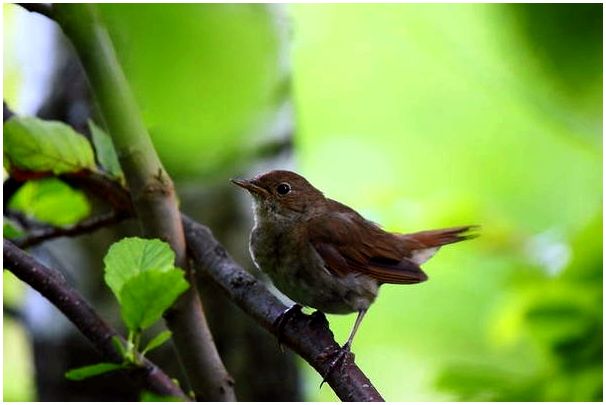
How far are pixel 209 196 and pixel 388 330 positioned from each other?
317 millimetres

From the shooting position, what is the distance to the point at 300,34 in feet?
3.10

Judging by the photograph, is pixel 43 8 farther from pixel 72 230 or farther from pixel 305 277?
pixel 305 277

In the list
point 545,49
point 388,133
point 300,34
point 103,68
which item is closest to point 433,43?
point 300,34

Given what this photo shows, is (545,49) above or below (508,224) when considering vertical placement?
below

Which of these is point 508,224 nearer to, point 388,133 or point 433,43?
point 388,133

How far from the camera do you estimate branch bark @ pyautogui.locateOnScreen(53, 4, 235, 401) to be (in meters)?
0.59

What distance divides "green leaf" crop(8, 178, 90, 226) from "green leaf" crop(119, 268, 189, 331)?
11.5 inches

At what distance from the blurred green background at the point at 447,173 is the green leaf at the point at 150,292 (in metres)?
0.08

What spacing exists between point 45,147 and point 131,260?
227mm

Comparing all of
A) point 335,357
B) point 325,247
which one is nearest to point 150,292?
point 335,357

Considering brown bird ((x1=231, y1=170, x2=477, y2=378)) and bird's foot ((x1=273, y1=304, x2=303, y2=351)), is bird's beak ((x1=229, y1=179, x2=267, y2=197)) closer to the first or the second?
brown bird ((x1=231, y1=170, x2=477, y2=378))

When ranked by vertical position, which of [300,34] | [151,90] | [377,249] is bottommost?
[151,90]

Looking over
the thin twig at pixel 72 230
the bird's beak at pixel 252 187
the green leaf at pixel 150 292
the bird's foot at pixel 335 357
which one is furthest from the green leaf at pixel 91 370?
the bird's beak at pixel 252 187

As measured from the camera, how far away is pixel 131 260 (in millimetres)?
512
